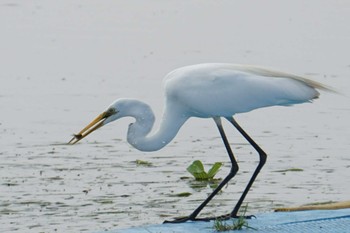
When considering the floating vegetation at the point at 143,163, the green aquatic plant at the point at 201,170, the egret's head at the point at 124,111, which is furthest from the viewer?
the floating vegetation at the point at 143,163

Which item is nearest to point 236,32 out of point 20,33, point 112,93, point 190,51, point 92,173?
point 190,51

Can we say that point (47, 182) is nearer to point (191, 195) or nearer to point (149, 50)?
point (191, 195)

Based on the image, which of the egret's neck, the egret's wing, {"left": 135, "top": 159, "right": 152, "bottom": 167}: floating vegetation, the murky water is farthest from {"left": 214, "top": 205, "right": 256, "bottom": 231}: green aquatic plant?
{"left": 135, "top": 159, "right": 152, "bottom": 167}: floating vegetation

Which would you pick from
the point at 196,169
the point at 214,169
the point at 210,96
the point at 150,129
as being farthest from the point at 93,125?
the point at 214,169

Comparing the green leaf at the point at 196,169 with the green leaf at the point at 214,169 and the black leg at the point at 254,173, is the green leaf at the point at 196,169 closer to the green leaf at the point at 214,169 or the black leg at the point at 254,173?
the green leaf at the point at 214,169

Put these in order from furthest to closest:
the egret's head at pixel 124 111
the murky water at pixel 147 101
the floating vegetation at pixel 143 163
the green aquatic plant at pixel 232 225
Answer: the floating vegetation at pixel 143 163 → the murky water at pixel 147 101 → the egret's head at pixel 124 111 → the green aquatic plant at pixel 232 225

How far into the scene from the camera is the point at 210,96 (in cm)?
813

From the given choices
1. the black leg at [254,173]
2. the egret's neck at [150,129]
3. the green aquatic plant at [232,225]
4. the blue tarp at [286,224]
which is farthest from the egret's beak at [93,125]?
the green aquatic plant at [232,225]

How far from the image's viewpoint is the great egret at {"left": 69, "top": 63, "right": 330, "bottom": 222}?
26.5ft

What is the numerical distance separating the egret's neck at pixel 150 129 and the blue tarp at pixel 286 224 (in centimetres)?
51

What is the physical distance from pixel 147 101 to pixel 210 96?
4.60 metres

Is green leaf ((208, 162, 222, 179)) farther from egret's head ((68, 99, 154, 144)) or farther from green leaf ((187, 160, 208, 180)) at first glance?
egret's head ((68, 99, 154, 144))

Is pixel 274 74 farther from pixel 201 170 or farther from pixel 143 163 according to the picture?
pixel 143 163

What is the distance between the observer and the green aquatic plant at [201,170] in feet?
32.9
